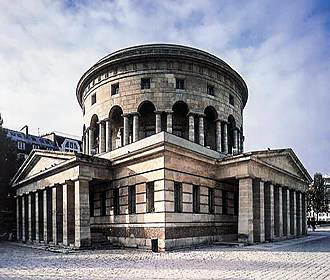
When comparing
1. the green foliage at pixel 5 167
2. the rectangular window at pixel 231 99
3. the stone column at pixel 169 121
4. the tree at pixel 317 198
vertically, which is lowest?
the tree at pixel 317 198

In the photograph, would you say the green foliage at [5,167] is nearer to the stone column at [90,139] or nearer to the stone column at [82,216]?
the stone column at [90,139]

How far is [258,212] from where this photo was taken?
28031 mm

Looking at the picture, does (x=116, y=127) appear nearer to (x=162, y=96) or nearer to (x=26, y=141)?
(x=162, y=96)

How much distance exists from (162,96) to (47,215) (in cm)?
1412

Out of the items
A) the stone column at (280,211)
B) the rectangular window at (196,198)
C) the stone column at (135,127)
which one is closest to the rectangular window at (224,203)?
the rectangular window at (196,198)

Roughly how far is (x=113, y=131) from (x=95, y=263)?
20357 millimetres

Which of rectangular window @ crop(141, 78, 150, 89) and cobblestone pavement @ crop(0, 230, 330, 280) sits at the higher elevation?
rectangular window @ crop(141, 78, 150, 89)

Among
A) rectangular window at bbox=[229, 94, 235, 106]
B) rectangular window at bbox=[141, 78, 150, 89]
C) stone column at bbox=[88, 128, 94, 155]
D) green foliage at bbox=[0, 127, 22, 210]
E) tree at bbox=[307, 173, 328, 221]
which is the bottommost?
tree at bbox=[307, 173, 328, 221]

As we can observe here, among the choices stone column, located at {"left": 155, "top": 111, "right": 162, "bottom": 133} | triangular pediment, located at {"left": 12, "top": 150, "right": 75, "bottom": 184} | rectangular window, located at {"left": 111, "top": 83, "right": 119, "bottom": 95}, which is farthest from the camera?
rectangular window, located at {"left": 111, "top": 83, "right": 119, "bottom": 95}

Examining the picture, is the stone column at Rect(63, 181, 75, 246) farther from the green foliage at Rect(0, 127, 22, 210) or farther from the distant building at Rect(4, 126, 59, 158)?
the distant building at Rect(4, 126, 59, 158)

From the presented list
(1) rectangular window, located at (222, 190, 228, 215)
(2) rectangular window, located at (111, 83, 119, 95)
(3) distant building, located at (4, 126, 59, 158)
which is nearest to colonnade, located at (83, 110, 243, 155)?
(2) rectangular window, located at (111, 83, 119, 95)

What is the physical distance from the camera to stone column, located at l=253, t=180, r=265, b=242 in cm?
2786

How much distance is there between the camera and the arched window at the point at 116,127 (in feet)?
120

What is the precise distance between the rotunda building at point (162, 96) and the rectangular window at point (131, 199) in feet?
27.1
